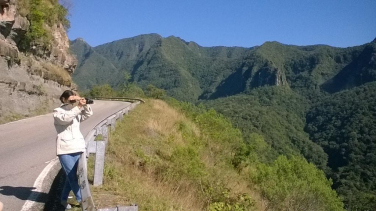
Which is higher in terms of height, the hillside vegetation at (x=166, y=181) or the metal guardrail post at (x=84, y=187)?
the metal guardrail post at (x=84, y=187)

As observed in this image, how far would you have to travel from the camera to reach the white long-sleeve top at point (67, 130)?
430cm

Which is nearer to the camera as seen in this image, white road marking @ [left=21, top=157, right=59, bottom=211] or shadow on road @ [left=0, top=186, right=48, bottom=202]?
white road marking @ [left=21, top=157, right=59, bottom=211]

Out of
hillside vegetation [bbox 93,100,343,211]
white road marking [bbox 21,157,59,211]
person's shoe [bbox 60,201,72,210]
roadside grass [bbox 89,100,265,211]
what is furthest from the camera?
hillside vegetation [bbox 93,100,343,211]

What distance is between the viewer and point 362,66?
199 metres

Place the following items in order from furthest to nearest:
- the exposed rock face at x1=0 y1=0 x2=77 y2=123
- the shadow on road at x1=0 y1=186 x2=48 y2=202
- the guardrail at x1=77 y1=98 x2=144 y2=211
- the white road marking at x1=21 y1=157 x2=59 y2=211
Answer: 1. the exposed rock face at x1=0 y1=0 x2=77 y2=123
2. the shadow on road at x1=0 y1=186 x2=48 y2=202
3. the white road marking at x1=21 y1=157 x2=59 y2=211
4. the guardrail at x1=77 y1=98 x2=144 y2=211

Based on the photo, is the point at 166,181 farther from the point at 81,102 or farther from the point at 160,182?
the point at 81,102

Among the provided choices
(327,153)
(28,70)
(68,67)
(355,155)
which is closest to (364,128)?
(327,153)

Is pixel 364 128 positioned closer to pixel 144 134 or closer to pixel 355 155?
pixel 355 155

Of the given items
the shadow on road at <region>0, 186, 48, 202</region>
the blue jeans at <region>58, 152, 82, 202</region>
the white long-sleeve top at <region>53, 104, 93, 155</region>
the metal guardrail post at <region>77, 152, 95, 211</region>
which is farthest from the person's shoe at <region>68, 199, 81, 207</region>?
the white long-sleeve top at <region>53, 104, 93, 155</region>

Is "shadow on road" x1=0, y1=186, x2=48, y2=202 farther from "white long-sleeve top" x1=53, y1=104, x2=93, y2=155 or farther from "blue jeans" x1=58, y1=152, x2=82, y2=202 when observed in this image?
"white long-sleeve top" x1=53, y1=104, x2=93, y2=155

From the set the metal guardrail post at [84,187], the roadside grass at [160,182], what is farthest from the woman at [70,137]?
the roadside grass at [160,182]

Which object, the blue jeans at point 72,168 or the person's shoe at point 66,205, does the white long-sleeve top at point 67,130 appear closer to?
the blue jeans at point 72,168

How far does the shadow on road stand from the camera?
197 inches

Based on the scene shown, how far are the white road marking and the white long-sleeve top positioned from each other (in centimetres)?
97
